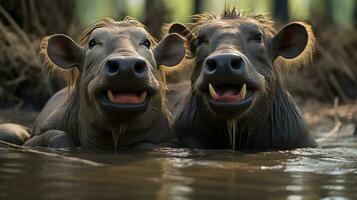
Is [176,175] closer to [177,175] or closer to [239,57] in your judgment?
[177,175]

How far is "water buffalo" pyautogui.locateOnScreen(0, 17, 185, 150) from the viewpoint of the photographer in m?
6.01

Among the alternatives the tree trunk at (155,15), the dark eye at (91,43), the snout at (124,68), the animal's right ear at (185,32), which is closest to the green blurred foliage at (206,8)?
the tree trunk at (155,15)

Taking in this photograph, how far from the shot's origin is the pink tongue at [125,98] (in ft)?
20.0

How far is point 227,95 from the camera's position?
6.42 m

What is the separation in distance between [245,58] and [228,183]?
219 cm

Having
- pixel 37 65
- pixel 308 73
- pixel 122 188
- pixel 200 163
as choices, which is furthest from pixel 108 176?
pixel 308 73

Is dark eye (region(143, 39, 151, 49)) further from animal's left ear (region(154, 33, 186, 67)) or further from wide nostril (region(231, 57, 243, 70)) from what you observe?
wide nostril (region(231, 57, 243, 70))

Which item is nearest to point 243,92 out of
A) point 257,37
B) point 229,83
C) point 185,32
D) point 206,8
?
point 229,83

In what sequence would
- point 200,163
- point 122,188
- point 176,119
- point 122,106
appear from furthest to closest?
point 176,119, point 122,106, point 200,163, point 122,188

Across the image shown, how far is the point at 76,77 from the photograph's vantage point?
23.9 ft

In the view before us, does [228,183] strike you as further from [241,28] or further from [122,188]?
[241,28]

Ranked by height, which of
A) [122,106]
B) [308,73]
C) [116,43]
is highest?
[116,43]

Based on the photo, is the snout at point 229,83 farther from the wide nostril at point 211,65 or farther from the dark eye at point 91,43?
the dark eye at point 91,43

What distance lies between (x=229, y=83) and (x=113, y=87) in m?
0.92
